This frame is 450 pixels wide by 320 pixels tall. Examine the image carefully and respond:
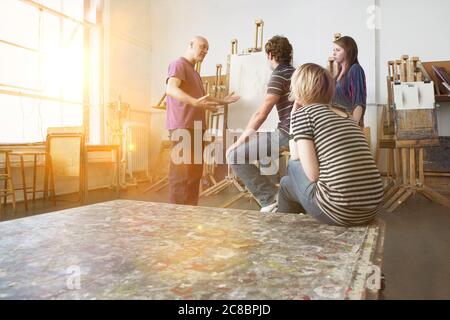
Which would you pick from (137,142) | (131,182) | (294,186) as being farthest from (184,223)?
(137,142)

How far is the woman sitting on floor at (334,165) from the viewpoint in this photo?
4.12 feet

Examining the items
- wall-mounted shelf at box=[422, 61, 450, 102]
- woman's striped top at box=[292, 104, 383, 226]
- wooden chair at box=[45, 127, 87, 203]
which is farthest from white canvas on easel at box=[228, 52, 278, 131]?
woman's striped top at box=[292, 104, 383, 226]

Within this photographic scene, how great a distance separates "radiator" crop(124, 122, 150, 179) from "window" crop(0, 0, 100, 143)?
0.48 meters

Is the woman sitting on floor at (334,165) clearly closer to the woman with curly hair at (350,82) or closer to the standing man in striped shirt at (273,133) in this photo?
the standing man in striped shirt at (273,133)

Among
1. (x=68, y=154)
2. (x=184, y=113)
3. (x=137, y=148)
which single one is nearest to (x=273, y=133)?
(x=184, y=113)

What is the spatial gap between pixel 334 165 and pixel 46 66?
401cm

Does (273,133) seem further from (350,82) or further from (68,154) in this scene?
(68,154)

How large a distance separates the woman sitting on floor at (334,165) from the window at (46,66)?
342 cm

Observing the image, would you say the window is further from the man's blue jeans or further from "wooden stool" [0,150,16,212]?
the man's blue jeans

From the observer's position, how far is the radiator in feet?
16.7

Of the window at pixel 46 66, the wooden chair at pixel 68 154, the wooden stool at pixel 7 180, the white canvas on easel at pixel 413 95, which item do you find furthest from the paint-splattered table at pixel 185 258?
the window at pixel 46 66

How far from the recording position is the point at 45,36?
14.2 ft

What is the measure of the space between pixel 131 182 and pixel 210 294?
4508mm

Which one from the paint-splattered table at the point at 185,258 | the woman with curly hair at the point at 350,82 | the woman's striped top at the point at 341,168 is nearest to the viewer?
the paint-splattered table at the point at 185,258
